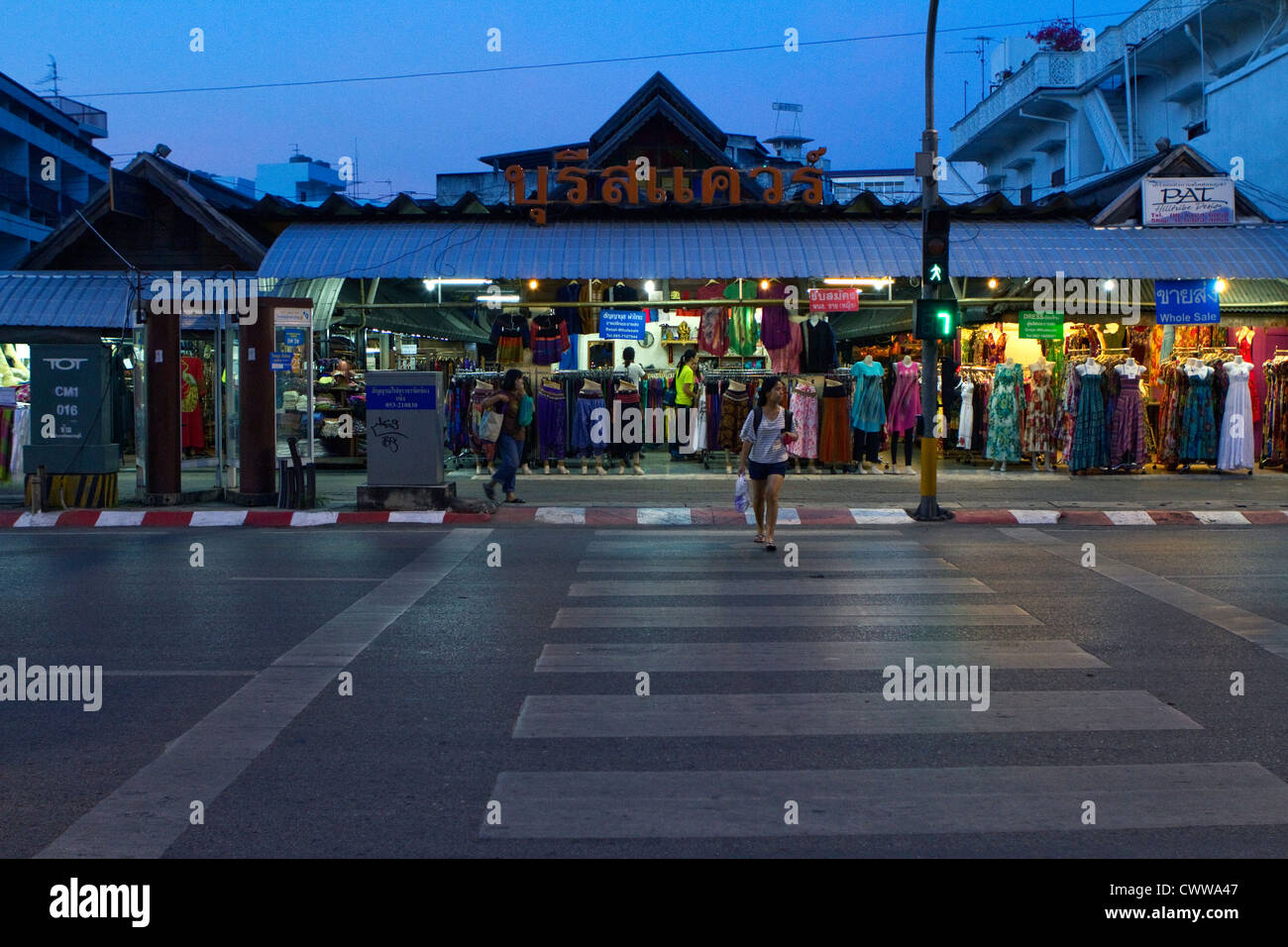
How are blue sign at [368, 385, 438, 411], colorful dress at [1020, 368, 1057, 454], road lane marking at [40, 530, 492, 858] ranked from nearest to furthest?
road lane marking at [40, 530, 492, 858] < blue sign at [368, 385, 438, 411] < colorful dress at [1020, 368, 1057, 454]

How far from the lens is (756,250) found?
72.9ft

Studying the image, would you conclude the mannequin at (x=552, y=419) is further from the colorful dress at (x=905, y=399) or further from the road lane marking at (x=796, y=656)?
the road lane marking at (x=796, y=656)

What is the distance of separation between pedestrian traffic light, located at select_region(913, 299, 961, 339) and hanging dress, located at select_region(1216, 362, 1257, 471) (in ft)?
23.9

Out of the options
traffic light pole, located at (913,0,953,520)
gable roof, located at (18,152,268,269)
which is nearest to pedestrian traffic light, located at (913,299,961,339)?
traffic light pole, located at (913,0,953,520)

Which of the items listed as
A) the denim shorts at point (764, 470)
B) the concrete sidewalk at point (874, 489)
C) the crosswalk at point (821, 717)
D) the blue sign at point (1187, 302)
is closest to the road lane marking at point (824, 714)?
the crosswalk at point (821, 717)

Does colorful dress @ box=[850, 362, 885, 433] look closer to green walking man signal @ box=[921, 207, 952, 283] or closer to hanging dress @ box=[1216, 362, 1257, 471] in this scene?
green walking man signal @ box=[921, 207, 952, 283]

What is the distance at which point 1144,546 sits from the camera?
42.9ft

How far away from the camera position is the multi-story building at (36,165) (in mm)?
43438

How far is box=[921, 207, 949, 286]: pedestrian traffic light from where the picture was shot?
609 inches

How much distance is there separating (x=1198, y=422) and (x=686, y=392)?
856 centimetres

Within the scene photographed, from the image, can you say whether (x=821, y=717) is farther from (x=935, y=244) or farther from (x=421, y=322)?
(x=421, y=322)

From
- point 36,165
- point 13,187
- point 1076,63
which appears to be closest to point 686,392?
point 1076,63

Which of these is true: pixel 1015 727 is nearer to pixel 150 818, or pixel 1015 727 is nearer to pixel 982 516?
pixel 150 818
